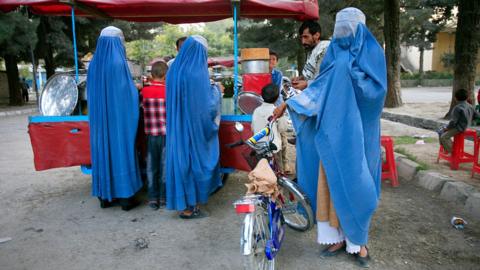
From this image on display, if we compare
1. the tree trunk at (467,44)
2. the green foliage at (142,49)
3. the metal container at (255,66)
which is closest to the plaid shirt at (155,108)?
the metal container at (255,66)

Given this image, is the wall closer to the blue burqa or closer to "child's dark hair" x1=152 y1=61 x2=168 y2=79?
"child's dark hair" x1=152 y1=61 x2=168 y2=79

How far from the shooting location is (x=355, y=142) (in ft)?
8.36

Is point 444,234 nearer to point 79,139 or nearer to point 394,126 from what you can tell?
point 79,139

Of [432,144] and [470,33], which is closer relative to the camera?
[432,144]

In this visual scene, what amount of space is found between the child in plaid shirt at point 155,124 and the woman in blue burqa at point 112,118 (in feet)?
0.47

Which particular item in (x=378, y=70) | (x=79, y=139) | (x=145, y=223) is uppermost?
(x=378, y=70)

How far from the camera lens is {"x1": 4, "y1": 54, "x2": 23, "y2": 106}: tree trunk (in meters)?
18.0

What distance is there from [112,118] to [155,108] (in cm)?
45

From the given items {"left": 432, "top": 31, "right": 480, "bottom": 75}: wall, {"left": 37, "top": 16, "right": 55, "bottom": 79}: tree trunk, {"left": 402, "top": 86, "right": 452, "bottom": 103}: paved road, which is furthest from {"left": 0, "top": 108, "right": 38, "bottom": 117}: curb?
{"left": 432, "top": 31, "right": 480, "bottom": 75}: wall

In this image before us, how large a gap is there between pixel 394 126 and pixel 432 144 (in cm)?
251

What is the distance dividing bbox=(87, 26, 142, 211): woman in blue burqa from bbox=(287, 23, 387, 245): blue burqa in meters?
1.91

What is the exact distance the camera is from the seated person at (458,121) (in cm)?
476

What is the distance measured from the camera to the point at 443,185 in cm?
429

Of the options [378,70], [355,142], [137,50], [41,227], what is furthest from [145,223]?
[137,50]
